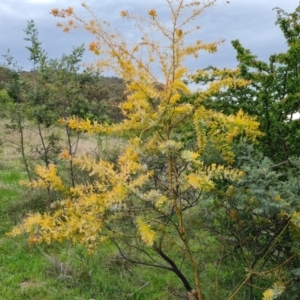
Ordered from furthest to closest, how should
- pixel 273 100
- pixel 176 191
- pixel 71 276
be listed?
pixel 71 276, pixel 273 100, pixel 176 191

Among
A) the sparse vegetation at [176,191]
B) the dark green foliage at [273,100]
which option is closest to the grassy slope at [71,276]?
the sparse vegetation at [176,191]

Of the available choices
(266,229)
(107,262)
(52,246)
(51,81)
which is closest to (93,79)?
(51,81)

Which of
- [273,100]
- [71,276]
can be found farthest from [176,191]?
[71,276]

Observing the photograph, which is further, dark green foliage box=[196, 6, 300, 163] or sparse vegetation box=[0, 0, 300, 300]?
dark green foliage box=[196, 6, 300, 163]

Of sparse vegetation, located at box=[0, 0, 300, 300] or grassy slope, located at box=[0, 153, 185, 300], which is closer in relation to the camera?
sparse vegetation, located at box=[0, 0, 300, 300]

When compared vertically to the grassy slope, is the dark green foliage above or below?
above

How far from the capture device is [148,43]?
322 cm

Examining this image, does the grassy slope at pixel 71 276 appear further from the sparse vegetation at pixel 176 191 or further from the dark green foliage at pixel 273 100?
the dark green foliage at pixel 273 100

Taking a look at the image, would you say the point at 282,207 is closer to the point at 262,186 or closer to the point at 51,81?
the point at 262,186

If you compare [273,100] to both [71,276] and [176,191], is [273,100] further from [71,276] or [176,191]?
[71,276]

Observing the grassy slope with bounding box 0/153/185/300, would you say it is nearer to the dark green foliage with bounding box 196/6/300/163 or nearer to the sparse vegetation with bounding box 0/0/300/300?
the sparse vegetation with bounding box 0/0/300/300

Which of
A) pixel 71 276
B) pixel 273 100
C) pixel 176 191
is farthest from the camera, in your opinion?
pixel 71 276

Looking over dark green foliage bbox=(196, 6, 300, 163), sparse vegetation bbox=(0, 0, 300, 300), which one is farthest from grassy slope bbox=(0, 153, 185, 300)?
dark green foliage bbox=(196, 6, 300, 163)

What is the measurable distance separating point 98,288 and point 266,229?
200 centimetres
